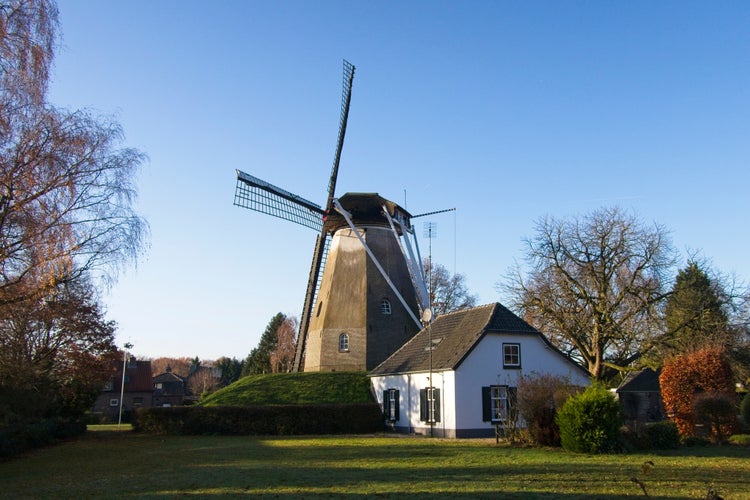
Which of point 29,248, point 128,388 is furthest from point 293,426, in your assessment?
point 128,388

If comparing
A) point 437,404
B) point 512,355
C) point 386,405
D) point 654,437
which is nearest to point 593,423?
point 654,437

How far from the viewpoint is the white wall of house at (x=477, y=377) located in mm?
23891

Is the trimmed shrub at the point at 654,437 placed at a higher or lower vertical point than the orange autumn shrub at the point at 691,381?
lower

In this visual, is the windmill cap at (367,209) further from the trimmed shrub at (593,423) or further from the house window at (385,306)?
the trimmed shrub at (593,423)

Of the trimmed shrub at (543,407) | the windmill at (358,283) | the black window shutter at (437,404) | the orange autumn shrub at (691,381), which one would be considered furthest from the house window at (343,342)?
the orange autumn shrub at (691,381)

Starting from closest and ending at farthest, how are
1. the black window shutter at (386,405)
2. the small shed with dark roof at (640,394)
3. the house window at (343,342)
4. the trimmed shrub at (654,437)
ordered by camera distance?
1. the trimmed shrub at (654,437)
2. the black window shutter at (386,405)
3. the house window at (343,342)
4. the small shed with dark roof at (640,394)

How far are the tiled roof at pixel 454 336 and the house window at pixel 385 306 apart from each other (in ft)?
17.7

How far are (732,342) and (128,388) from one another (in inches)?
2030

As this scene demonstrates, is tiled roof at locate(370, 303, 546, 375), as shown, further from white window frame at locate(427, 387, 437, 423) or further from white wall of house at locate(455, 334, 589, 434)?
white window frame at locate(427, 387, 437, 423)

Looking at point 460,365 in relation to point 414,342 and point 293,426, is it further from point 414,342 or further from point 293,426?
point 293,426

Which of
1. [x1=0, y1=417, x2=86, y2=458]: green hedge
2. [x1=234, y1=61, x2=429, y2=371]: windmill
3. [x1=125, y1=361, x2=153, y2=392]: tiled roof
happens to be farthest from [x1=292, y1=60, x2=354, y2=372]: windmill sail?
[x1=125, y1=361, x2=153, y2=392]: tiled roof

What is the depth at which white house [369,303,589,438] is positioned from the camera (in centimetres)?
2400

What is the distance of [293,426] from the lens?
28969mm

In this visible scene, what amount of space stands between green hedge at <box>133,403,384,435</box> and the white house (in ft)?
7.11
